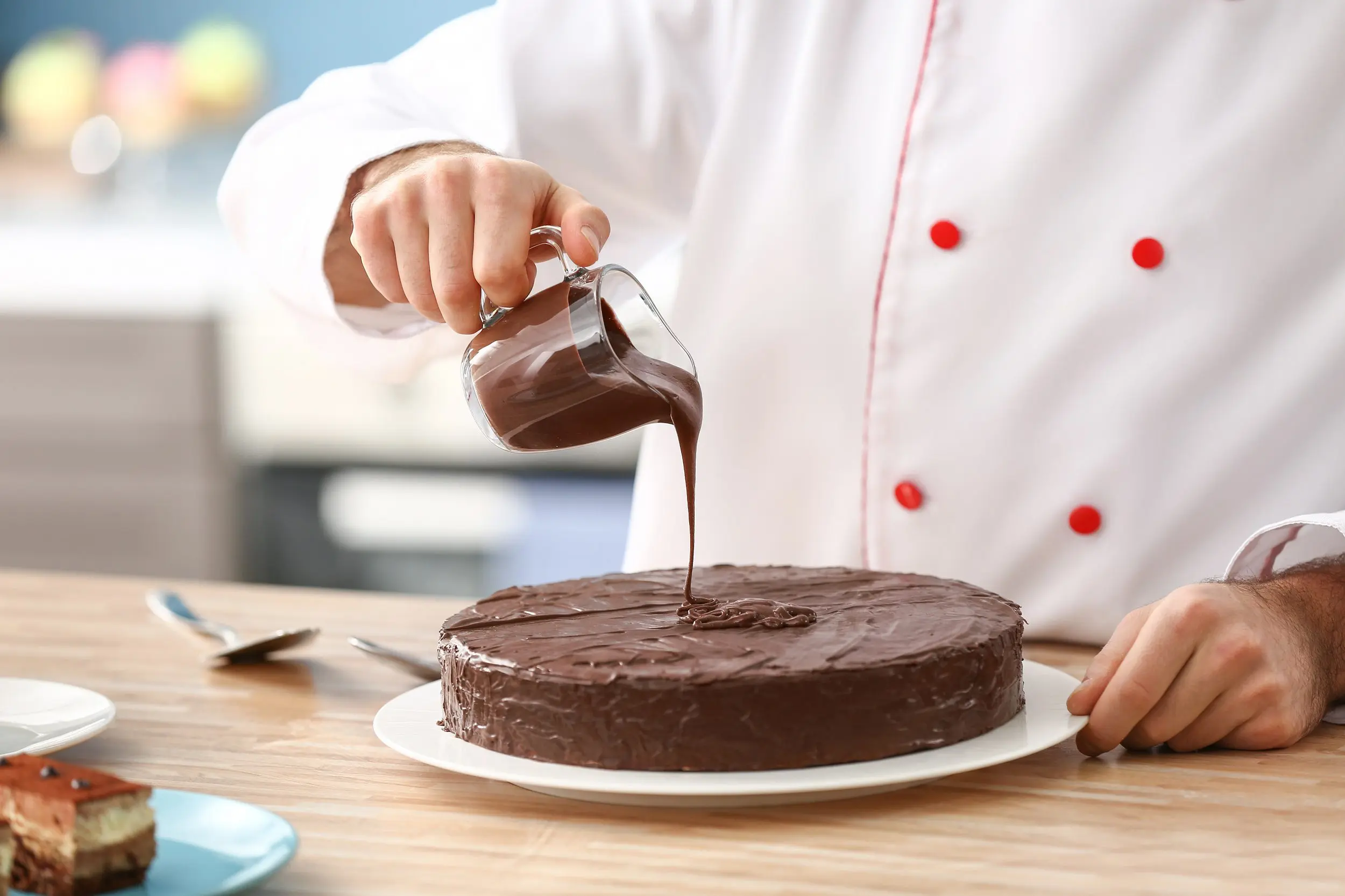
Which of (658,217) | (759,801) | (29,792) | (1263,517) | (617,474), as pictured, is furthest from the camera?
(617,474)

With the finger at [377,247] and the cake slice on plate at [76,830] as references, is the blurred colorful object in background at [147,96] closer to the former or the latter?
the finger at [377,247]

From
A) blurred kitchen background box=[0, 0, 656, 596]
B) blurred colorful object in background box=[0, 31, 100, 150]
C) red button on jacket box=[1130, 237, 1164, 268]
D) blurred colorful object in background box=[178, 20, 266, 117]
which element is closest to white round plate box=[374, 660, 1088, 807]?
red button on jacket box=[1130, 237, 1164, 268]

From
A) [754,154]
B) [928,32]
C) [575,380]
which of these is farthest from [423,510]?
[575,380]

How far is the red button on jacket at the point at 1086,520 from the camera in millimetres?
1547

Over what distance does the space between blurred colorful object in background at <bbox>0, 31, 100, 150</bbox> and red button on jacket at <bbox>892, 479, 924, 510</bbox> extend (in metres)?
3.82

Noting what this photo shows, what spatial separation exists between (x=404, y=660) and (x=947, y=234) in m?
0.74

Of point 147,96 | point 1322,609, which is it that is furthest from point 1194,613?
point 147,96

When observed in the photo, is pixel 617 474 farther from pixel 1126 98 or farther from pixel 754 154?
pixel 1126 98

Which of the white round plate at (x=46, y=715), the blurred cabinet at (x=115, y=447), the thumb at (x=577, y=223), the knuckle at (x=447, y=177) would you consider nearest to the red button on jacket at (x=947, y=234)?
the thumb at (x=577, y=223)

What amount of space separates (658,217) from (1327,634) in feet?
3.48

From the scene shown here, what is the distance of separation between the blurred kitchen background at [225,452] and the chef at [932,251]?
6.47ft

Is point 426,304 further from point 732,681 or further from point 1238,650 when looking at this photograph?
point 1238,650

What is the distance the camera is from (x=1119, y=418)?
5.02 feet

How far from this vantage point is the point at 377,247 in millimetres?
1312
